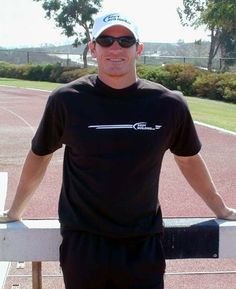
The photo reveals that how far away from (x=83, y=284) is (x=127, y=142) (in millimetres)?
614

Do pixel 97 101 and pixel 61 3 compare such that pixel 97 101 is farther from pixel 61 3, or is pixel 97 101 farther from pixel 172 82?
pixel 61 3

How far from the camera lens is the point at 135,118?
251cm

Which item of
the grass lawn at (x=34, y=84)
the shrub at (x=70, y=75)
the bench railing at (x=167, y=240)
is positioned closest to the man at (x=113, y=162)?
the bench railing at (x=167, y=240)

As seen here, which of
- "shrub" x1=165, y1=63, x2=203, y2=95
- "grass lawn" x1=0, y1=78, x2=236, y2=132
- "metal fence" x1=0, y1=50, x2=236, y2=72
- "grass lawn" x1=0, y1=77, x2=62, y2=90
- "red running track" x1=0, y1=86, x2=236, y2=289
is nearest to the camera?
"red running track" x1=0, y1=86, x2=236, y2=289

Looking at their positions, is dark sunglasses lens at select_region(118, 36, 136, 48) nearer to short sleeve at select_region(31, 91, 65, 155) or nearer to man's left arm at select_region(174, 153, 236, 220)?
short sleeve at select_region(31, 91, 65, 155)

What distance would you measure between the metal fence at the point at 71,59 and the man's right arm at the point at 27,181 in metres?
39.6

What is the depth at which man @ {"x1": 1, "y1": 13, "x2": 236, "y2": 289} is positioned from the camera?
2492 millimetres

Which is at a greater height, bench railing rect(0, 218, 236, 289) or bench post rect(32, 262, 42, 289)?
bench railing rect(0, 218, 236, 289)

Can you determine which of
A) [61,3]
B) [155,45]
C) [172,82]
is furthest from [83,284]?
[155,45]

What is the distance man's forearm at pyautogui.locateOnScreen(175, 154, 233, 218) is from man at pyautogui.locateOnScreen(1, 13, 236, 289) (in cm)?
24

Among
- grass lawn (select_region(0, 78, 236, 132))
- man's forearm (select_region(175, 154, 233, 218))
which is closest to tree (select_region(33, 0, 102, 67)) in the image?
grass lawn (select_region(0, 78, 236, 132))

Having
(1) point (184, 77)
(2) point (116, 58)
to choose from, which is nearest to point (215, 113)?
(1) point (184, 77)

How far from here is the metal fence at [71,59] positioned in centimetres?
4565

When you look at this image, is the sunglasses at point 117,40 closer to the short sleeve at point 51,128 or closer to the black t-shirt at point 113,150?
the black t-shirt at point 113,150
